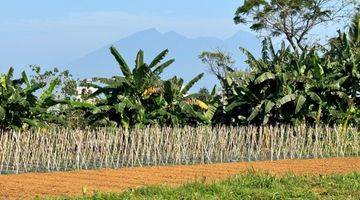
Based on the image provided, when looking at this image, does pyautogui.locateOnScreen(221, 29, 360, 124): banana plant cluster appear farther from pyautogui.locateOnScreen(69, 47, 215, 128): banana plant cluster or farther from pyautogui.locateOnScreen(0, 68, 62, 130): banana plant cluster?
pyautogui.locateOnScreen(0, 68, 62, 130): banana plant cluster

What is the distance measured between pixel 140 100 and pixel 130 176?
23.0ft

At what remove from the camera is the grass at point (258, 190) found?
7.89 metres

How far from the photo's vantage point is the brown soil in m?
8.99

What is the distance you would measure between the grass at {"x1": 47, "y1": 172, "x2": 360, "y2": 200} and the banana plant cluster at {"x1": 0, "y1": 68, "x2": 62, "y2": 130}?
804 centimetres

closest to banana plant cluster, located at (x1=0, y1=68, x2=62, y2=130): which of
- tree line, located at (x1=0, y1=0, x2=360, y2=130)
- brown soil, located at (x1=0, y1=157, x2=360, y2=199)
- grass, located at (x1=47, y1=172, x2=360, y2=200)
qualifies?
tree line, located at (x1=0, y1=0, x2=360, y2=130)

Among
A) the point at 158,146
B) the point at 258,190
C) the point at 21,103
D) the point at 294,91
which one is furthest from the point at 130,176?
the point at 294,91

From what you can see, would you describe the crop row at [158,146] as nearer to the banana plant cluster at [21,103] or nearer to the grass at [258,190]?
the banana plant cluster at [21,103]

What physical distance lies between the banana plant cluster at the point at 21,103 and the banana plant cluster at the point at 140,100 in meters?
0.92

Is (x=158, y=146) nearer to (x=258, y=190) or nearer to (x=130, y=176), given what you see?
(x=130, y=176)

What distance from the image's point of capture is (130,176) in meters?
10.9

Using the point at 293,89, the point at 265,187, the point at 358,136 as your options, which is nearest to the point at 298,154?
the point at 358,136

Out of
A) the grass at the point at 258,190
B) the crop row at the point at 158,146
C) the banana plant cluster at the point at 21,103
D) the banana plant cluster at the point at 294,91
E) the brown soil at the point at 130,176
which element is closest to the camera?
the grass at the point at 258,190

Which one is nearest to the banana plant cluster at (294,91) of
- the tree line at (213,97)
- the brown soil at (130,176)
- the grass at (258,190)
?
the tree line at (213,97)

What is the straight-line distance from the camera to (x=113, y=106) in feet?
55.1
